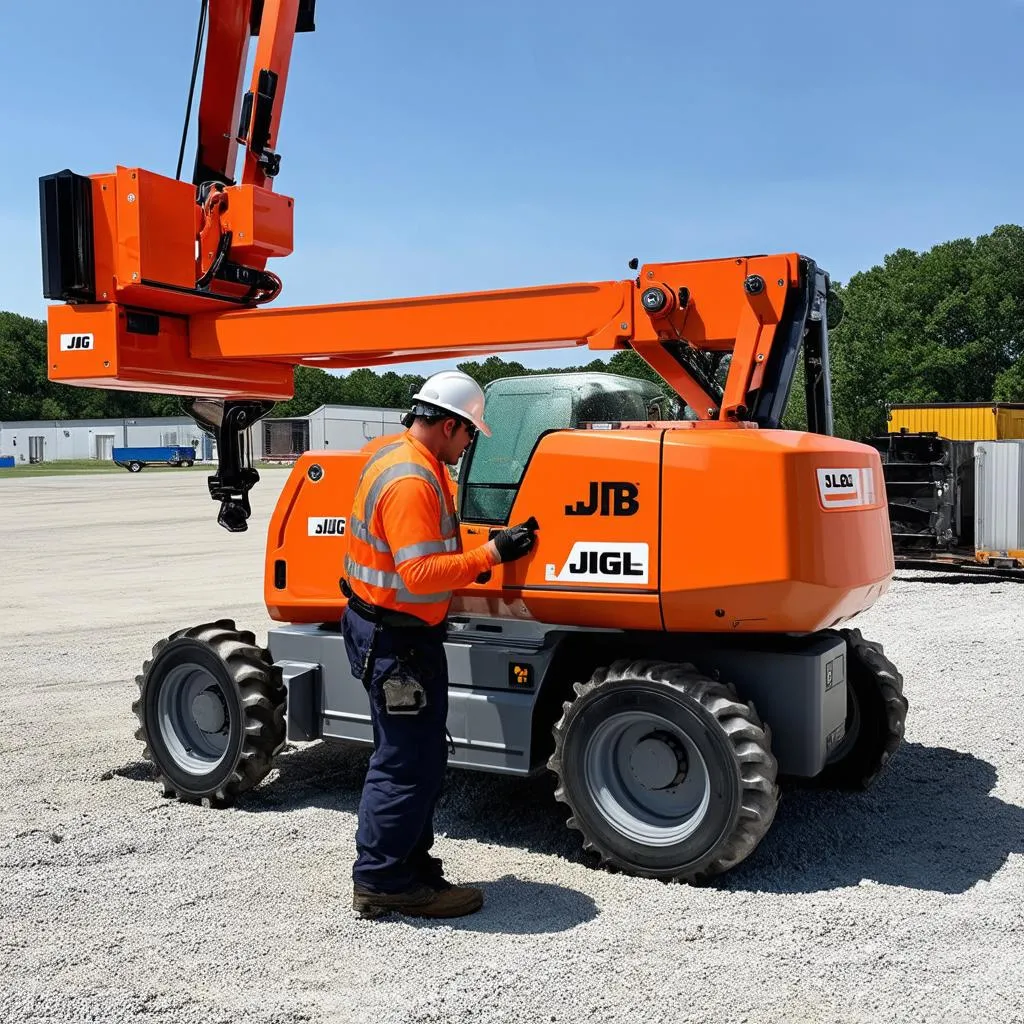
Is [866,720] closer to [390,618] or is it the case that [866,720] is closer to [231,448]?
[390,618]

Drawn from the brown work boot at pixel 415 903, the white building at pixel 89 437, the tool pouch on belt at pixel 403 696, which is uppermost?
the white building at pixel 89 437

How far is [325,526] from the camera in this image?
20.5ft

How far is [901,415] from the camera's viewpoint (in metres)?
24.8

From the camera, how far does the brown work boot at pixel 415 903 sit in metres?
4.52

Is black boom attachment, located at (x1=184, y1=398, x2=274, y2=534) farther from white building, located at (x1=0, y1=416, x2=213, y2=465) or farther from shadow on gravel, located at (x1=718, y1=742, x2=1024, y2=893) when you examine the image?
white building, located at (x1=0, y1=416, x2=213, y2=465)

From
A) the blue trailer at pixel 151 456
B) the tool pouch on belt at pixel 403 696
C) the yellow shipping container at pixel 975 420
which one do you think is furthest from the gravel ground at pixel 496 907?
the blue trailer at pixel 151 456

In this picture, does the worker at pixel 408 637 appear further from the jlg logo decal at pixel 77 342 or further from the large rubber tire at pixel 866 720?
the large rubber tire at pixel 866 720

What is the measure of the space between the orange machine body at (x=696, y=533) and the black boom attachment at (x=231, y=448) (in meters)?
1.99

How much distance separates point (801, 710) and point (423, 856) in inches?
71.6

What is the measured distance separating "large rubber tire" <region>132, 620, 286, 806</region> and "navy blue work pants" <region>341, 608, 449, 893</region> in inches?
61.8

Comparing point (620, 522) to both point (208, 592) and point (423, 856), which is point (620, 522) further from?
point (208, 592)

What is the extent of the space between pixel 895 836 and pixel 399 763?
106 inches

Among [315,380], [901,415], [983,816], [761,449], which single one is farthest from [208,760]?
[315,380]

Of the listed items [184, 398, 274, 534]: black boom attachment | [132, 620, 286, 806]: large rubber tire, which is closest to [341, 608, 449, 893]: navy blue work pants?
[132, 620, 286, 806]: large rubber tire
